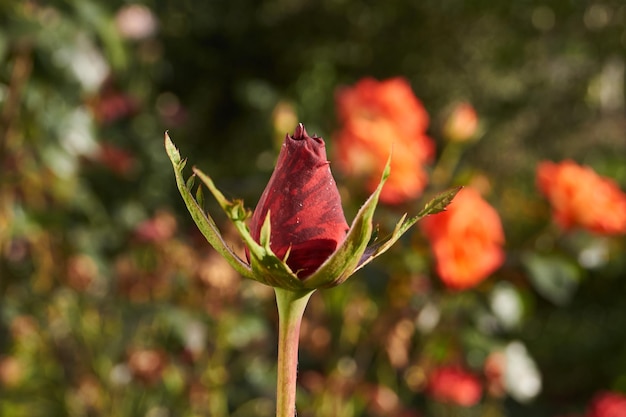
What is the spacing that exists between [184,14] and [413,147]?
181cm

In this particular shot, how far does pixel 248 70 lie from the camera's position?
3480 millimetres

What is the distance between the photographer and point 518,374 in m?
1.44

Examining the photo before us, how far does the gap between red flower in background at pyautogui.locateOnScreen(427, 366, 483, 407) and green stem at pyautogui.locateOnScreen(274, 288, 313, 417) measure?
113 cm

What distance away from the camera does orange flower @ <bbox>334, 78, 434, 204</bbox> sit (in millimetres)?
1409

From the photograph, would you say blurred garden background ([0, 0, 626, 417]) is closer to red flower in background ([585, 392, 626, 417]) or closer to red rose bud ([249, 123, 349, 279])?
red flower in background ([585, 392, 626, 417])

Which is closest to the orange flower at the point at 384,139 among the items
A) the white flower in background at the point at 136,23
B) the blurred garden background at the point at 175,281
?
the blurred garden background at the point at 175,281

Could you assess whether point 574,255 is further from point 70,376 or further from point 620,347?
point 620,347

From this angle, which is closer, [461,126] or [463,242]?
[463,242]

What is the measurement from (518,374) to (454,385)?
0.11 m

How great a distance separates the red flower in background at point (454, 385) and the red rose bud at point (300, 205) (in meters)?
1.13

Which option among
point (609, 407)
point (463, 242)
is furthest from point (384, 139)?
point (609, 407)

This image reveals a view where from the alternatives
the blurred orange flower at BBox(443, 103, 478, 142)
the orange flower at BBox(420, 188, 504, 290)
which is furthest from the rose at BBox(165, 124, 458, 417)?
→ the blurred orange flower at BBox(443, 103, 478, 142)

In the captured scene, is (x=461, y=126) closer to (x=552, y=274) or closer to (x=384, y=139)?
(x=384, y=139)

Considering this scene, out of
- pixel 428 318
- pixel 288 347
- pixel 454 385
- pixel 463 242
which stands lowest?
pixel 454 385
